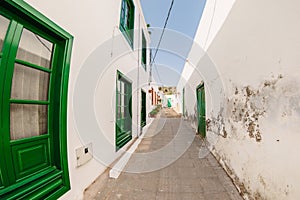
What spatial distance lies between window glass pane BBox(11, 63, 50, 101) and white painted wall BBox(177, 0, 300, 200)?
252 cm

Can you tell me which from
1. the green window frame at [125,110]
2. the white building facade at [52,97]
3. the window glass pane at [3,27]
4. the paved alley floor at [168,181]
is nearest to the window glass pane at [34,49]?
the white building facade at [52,97]

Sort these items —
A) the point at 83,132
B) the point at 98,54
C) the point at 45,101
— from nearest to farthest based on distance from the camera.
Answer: the point at 45,101, the point at 83,132, the point at 98,54

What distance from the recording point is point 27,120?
154 cm

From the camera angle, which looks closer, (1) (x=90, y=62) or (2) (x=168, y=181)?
(1) (x=90, y=62)

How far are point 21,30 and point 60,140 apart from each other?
3.73 ft

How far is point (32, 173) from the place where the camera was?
151 centimetres

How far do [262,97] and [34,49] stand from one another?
2640 mm

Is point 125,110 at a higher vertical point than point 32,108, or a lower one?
lower

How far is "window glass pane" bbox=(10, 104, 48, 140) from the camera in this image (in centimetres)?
140

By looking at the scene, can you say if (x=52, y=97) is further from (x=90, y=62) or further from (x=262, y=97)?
(x=262, y=97)

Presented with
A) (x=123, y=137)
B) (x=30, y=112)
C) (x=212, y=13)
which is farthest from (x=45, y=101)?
(x=212, y=13)

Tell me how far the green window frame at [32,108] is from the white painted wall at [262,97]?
232 centimetres

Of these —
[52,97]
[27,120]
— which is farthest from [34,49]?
[27,120]

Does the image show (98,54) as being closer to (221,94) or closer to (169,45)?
(221,94)
